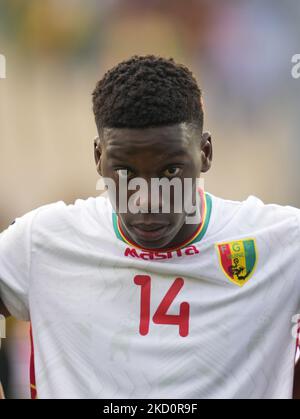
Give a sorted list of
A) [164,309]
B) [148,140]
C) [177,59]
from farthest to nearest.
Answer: [177,59], [164,309], [148,140]

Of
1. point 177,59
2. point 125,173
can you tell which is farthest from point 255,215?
point 177,59

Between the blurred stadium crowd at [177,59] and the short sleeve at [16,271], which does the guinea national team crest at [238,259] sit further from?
the blurred stadium crowd at [177,59]

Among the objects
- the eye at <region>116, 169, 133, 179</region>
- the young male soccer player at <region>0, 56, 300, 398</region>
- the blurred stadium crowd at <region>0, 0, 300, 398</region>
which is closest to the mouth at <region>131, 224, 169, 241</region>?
the young male soccer player at <region>0, 56, 300, 398</region>

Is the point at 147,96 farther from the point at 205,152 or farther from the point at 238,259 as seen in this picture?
the point at 238,259

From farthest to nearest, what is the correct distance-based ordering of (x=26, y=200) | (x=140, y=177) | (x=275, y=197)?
1. (x=275, y=197)
2. (x=26, y=200)
3. (x=140, y=177)

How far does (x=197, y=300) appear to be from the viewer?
192 centimetres

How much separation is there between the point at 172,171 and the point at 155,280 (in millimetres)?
367

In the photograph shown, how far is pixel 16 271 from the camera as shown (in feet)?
6.45

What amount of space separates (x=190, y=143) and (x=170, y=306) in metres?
0.49

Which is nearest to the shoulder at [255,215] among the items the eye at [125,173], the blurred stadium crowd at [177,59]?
the eye at [125,173]

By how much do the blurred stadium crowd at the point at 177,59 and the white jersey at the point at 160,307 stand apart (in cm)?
284

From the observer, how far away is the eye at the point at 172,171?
176 centimetres

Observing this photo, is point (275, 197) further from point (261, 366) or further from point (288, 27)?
point (261, 366)

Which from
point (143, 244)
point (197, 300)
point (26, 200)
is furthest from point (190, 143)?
point (26, 200)
